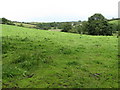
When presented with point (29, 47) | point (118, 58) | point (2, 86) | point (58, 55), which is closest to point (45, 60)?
point (58, 55)

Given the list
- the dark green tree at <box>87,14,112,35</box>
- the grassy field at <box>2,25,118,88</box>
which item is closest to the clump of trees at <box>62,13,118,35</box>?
the dark green tree at <box>87,14,112,35</box>

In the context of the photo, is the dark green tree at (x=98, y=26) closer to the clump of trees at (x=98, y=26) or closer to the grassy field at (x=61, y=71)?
the clump of trees at (x=98, y=26)

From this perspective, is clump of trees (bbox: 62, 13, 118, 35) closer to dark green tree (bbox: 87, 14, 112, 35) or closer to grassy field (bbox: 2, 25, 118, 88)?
dark green tree (bbox: 87, 14, 112, 35)

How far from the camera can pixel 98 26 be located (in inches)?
2744

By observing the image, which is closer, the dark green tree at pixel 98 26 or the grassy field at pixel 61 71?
the grassy field at pixel 61 71

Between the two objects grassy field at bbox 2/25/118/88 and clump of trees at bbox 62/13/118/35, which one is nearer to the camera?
grassy field at bbox 2/25/118/88

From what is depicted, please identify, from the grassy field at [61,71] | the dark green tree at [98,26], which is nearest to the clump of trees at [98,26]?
the dark green tree at [98,26]

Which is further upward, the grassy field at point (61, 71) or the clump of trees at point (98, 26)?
the clump of trees at point (98, 26)

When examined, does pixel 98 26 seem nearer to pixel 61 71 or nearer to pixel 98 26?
pixel 98 26

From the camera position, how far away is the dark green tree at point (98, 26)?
68.7 m

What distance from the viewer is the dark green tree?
225ft

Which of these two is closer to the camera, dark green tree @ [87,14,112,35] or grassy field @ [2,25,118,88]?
grassy field @ [2,25,118,88]

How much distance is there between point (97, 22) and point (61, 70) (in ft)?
208

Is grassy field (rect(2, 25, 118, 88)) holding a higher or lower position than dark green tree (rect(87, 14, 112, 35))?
lower
